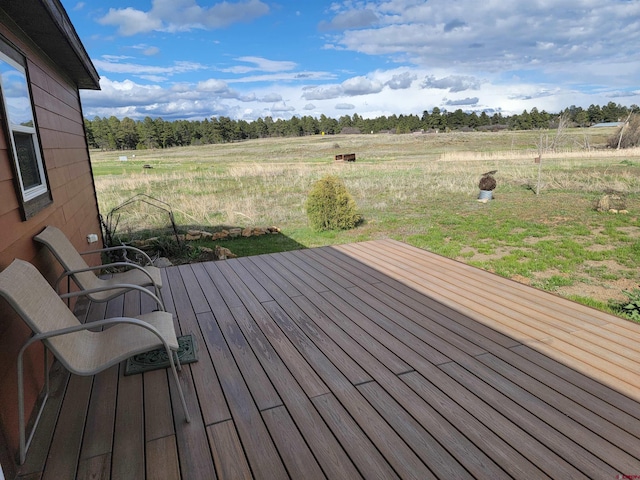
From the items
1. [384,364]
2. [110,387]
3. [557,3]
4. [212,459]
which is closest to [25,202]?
[110,387]

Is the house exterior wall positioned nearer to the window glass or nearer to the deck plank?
→ the window glass

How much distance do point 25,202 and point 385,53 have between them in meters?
26.4

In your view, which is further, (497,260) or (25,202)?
(497,260)

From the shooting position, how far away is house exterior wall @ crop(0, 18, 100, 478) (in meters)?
1.57

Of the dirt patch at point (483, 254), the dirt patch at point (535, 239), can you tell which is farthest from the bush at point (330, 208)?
the dirt patch at point (535, 239)

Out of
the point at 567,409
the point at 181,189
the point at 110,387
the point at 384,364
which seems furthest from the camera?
the point at 181,189

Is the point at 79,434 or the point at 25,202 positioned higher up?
the point at 25,202

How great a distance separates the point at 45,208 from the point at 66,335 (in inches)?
49.5

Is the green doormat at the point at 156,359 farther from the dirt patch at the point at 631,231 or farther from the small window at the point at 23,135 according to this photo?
the dirt patch at the point at 631,231

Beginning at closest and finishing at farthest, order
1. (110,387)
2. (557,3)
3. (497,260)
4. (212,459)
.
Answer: (212,459), (110,387), (497,260), (557,3)

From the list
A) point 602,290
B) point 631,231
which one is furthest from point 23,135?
point 631,231

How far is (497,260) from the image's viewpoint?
4.69 metres

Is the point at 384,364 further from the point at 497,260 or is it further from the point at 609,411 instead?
the point at 497,260

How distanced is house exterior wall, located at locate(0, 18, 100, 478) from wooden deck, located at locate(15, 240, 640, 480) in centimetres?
21
